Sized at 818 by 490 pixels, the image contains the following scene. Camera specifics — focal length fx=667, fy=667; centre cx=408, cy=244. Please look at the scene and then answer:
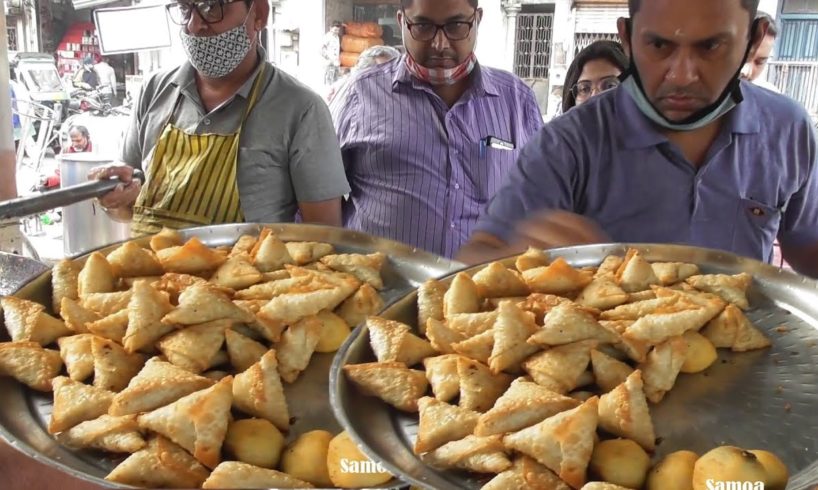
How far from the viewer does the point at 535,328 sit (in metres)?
0.97

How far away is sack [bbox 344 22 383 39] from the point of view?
353 cm

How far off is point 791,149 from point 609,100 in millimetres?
460

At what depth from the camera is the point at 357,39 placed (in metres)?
3.63

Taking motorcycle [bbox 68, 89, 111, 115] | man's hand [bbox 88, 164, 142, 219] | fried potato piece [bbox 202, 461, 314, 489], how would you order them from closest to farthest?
1. fried potato piece [bbox 202, 461, 314, 489]
2. man's hand [bbox 88, 164, 142, 219]
3. motorcycle [bbox 68, 89, 111, 115]

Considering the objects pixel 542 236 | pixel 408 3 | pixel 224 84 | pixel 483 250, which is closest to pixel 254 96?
pixel 224 84

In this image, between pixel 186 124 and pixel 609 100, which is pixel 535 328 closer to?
pixel 609 100

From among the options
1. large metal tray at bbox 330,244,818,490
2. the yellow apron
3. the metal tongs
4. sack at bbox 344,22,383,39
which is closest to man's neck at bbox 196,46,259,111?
the yellow apron

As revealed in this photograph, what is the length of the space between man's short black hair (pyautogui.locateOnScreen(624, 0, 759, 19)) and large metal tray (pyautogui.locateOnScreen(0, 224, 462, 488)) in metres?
0.71

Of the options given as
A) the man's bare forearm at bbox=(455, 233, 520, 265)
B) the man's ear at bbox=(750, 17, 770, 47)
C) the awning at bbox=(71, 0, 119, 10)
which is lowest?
the man's bare forearm at bbox=(455, 233, 520, 265)

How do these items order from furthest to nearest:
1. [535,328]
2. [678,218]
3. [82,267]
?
1. [678,218]
2. [82,267]
3. [535,328]

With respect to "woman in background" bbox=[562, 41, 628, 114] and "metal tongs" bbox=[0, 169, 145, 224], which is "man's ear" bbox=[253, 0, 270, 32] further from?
"woman in background" bbox=[562, 41, 628, 114]

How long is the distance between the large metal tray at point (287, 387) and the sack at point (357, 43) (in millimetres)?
2290

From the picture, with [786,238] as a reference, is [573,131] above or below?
above

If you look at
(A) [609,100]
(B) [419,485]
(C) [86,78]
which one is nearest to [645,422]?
(B) [419,485]
